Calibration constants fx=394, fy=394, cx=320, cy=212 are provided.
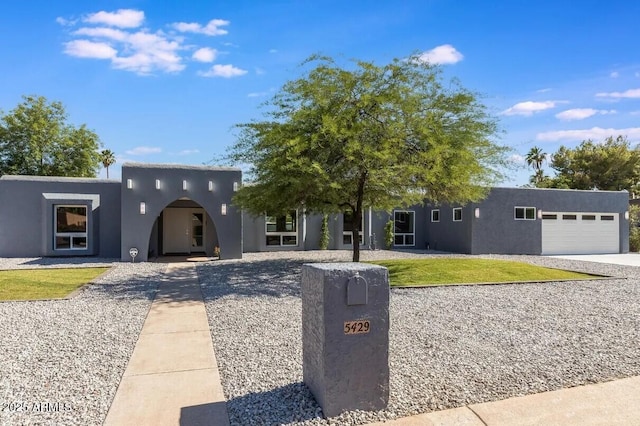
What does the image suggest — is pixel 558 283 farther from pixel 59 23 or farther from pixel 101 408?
pixel 59 23

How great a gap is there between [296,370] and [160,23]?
367 inches

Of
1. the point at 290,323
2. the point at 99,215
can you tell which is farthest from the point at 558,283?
the point at 99,215

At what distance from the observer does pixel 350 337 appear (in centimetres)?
346

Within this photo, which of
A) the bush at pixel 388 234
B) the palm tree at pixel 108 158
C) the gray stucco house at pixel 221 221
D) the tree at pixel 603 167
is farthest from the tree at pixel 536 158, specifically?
the palm tree at pixel 108 158

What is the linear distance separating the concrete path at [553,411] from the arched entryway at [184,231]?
1677 cm

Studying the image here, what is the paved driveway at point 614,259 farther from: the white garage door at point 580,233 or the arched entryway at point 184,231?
the arched entryway at point 184,231

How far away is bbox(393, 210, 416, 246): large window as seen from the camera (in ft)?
75.8

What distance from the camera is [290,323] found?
6.56 metres

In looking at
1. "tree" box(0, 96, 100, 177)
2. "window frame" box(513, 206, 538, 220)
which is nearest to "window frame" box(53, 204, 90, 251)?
"tree" box(0, 96, 100, 177)

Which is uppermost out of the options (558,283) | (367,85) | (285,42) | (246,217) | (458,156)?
(285,42)

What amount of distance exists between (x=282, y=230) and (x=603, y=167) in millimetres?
30339

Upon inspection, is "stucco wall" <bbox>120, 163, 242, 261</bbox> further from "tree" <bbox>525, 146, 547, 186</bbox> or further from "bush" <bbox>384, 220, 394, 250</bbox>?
"tree" <bbox>525, 146, 547, 186</bbox>
